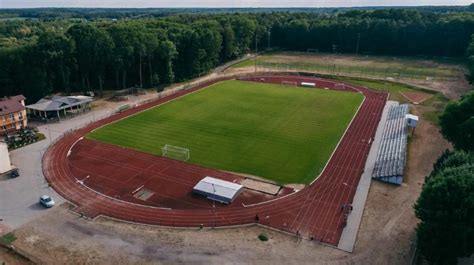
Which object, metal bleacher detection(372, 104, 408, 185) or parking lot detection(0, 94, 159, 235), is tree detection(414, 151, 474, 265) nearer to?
metal bleacher detection(372, 104, 408, 185)

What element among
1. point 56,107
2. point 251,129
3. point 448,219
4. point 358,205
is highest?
point 448,219

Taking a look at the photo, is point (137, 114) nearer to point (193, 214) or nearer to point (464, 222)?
point (193, 214)

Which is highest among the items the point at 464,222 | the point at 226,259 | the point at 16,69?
the point at 16,69

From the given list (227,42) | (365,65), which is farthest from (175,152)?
(365,65)

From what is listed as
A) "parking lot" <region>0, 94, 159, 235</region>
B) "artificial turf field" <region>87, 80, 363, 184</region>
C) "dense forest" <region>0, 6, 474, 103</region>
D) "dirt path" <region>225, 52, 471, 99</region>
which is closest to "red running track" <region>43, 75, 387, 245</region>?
"parking lot" <region>0, 94, 159, 235</region>

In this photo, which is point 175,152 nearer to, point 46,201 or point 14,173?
point 46,201

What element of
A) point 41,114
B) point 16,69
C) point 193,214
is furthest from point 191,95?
point 193,214

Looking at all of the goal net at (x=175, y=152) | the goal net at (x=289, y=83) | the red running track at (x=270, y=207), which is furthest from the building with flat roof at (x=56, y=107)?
the goal net at (x=289, y=83)
